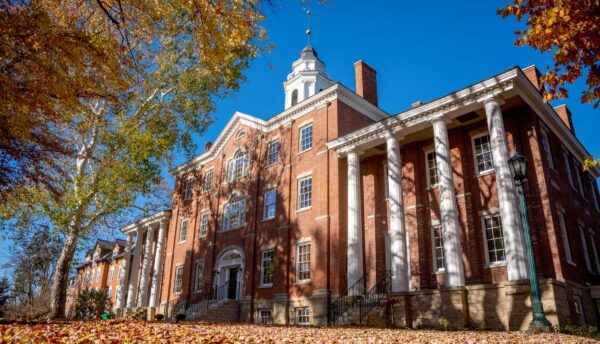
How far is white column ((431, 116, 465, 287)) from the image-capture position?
1442 cm

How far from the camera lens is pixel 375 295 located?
18.0 meters

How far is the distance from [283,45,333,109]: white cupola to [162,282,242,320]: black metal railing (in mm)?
14521

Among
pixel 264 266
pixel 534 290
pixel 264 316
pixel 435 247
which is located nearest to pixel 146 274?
pixel 264 266

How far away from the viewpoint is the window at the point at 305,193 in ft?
71.4

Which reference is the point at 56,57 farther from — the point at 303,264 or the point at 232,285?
the point at 232,285

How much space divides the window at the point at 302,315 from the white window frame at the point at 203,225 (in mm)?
10881

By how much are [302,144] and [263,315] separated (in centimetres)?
941

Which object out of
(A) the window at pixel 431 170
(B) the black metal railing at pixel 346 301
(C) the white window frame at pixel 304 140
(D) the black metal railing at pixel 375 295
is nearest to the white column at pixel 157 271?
(C) the white window frame at pixel 304 140

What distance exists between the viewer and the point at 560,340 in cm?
907

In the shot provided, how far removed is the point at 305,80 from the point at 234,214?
13264 mm

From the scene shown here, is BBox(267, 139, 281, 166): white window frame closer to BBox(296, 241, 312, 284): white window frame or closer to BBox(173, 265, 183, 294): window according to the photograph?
BBox(296, 241, 312, 284): white window frame

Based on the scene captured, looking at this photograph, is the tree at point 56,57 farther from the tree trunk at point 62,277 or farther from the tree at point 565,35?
the tree trunk at point 62,277

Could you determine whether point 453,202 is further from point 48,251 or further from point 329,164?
point 48,251

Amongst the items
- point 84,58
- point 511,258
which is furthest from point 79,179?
point 511,258
